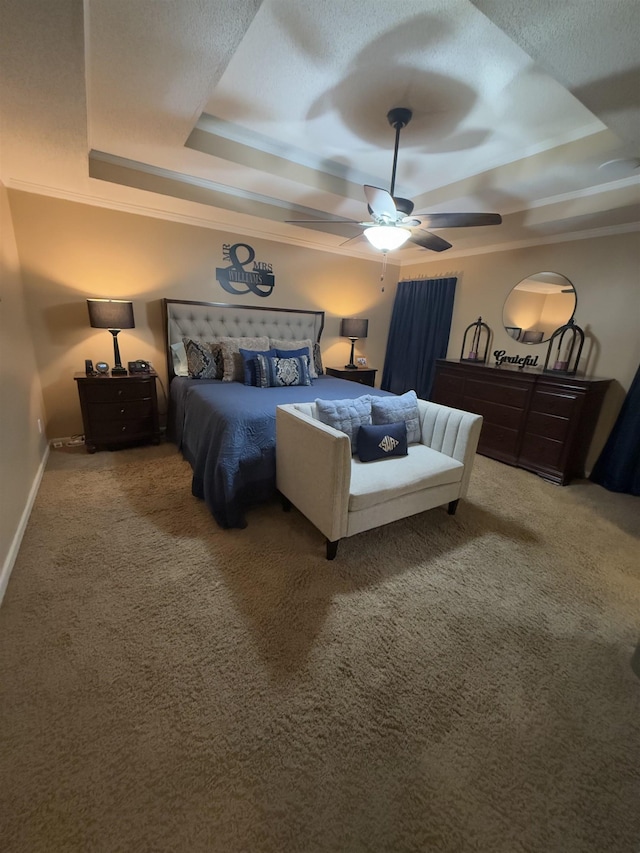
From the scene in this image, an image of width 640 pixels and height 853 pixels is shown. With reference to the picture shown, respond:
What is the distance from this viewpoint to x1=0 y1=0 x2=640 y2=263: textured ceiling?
1.38m

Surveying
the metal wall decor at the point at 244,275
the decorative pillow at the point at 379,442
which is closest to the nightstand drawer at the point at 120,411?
the metal wall decor at the point at 244,275

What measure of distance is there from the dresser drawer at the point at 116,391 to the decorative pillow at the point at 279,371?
Result: 43.8 inches

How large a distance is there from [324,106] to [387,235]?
2.78 feet

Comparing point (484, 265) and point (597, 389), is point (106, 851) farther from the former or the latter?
point (484, 265)

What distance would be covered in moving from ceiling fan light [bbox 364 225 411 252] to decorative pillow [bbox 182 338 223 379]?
6.45ft

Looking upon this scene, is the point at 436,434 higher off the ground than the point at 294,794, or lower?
higher

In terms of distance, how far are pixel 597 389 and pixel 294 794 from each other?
3654mm

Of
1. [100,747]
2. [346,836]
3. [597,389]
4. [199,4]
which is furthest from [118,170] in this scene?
[597,389]

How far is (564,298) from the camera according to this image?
3473 millimetres

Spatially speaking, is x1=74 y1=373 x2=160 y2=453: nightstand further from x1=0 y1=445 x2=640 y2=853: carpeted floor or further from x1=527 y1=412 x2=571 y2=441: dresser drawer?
x1=527 y1=412 x2=571 y2=441: dresser drawer

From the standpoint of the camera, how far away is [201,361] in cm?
346

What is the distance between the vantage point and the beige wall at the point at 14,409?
1896mm

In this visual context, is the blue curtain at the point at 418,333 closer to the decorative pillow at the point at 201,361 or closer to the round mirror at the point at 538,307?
the round mirror at the point at 538,307

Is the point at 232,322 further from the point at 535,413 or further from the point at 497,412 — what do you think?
the point at 535,413
